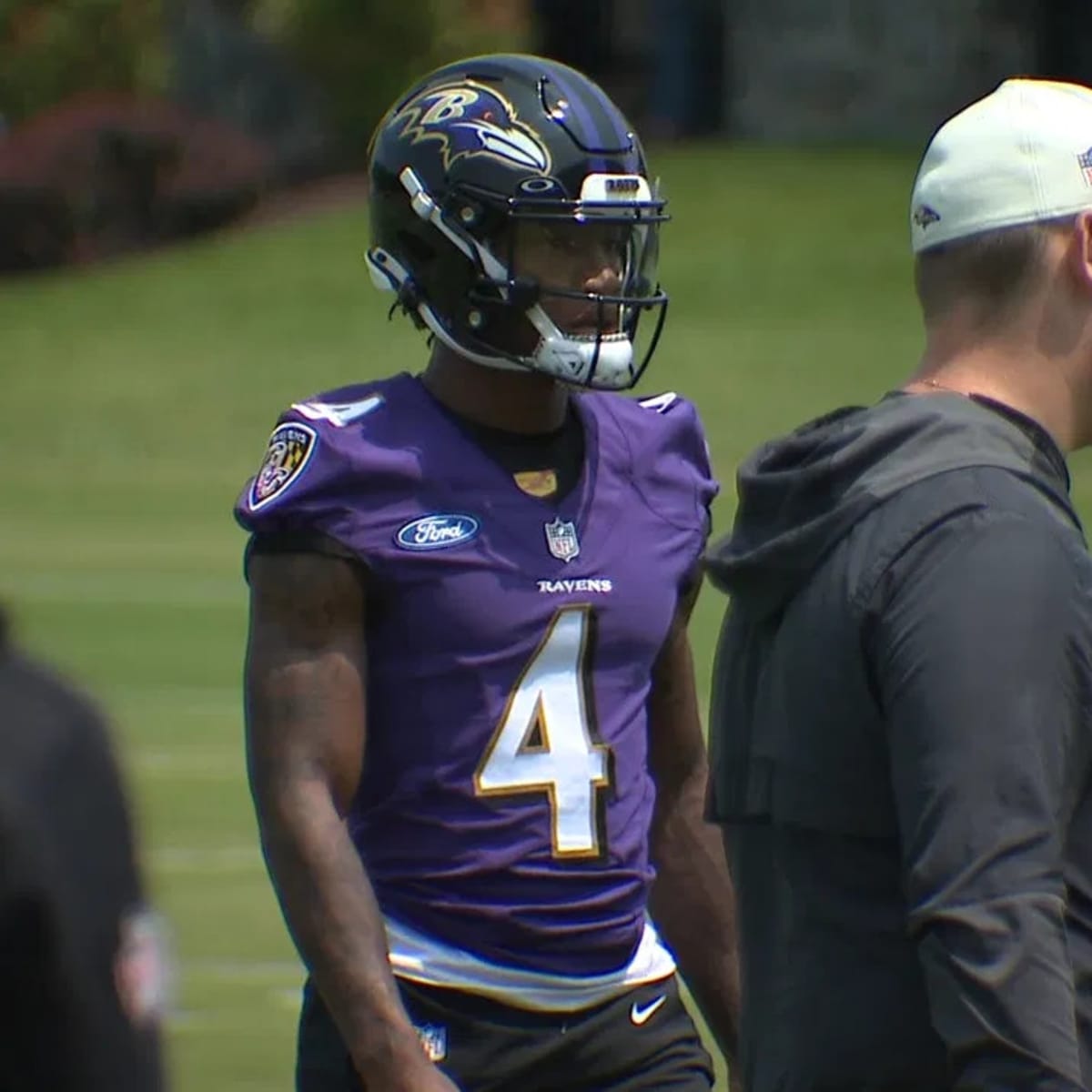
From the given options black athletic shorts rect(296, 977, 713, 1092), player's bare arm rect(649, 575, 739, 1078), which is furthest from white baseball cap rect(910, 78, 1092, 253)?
black athletic shorts rect(296, 977, 713, 1092)

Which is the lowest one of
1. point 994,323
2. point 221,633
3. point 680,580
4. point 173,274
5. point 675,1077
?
point 173,274

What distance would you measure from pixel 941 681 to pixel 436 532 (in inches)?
46.2

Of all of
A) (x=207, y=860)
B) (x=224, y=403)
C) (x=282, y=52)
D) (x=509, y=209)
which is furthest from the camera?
(x=282, y=52)

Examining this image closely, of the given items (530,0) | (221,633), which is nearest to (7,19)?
(530,0)

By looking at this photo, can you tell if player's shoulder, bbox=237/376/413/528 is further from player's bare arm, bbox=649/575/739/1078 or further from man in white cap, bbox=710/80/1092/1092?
man in white cap, bbox=710/80/1092/1092

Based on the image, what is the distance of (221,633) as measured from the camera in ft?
47.5

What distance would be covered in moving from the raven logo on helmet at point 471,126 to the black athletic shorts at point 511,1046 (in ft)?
3.80

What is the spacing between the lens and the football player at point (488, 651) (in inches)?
148

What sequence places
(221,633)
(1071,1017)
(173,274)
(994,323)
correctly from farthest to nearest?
(173,274) < (221,633) < (994,323) < (1071,1017)

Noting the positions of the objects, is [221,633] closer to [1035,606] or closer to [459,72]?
[459,72]

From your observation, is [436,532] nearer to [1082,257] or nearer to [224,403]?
[1082,257]

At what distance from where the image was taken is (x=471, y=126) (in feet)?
13.7

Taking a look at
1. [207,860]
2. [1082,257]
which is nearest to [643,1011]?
[1082,257]

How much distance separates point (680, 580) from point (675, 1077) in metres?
0.68
